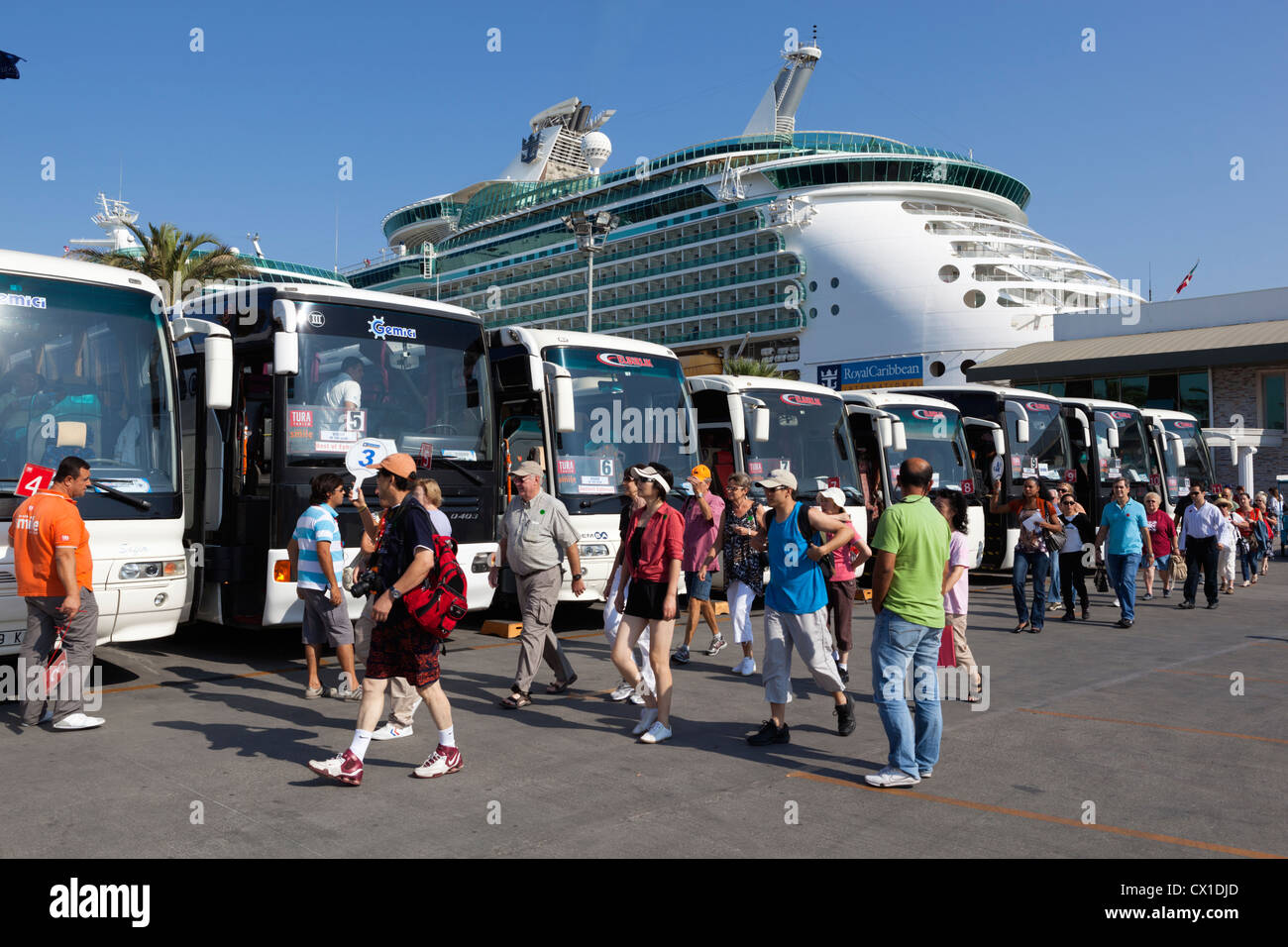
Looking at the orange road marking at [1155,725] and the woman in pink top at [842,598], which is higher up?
the woman in pink top at [842,598]

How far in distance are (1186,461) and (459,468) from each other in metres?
21.9

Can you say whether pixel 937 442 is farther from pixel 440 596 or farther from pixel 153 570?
pixel 440 596

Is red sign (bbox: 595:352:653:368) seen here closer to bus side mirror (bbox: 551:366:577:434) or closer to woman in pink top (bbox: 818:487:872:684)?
bus side mirror (bbox: 551:366:577:434)

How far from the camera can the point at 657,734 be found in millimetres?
6465

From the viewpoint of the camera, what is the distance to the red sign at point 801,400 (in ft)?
47.6

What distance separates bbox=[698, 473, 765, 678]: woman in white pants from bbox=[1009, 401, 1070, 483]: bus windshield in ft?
35.1

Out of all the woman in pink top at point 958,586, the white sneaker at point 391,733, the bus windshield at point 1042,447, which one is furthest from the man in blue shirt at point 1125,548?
the white sneaker at point 391,733

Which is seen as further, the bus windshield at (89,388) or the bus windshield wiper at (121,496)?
the bus windshield wiper at (121,496)

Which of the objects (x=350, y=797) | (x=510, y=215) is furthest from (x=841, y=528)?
(x=510, y=215)

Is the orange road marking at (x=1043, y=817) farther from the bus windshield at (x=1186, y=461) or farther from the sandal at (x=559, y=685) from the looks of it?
the bus windshield at (x=1186, y=461)

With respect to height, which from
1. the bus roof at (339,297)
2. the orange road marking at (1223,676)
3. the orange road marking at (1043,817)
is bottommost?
the orange road marking at (1223,676)

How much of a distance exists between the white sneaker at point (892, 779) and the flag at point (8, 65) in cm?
2123

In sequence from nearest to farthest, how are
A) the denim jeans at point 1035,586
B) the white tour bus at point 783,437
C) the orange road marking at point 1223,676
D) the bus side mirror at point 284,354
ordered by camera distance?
the bus side mirror at point 284,354
the orange road marking at point 1223,676
the denim jeans at point 1035,586
the white tour bus at point 783,437

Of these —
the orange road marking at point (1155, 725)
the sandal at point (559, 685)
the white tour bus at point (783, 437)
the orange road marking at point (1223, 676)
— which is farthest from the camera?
the white tour bus at point (783, 437)
